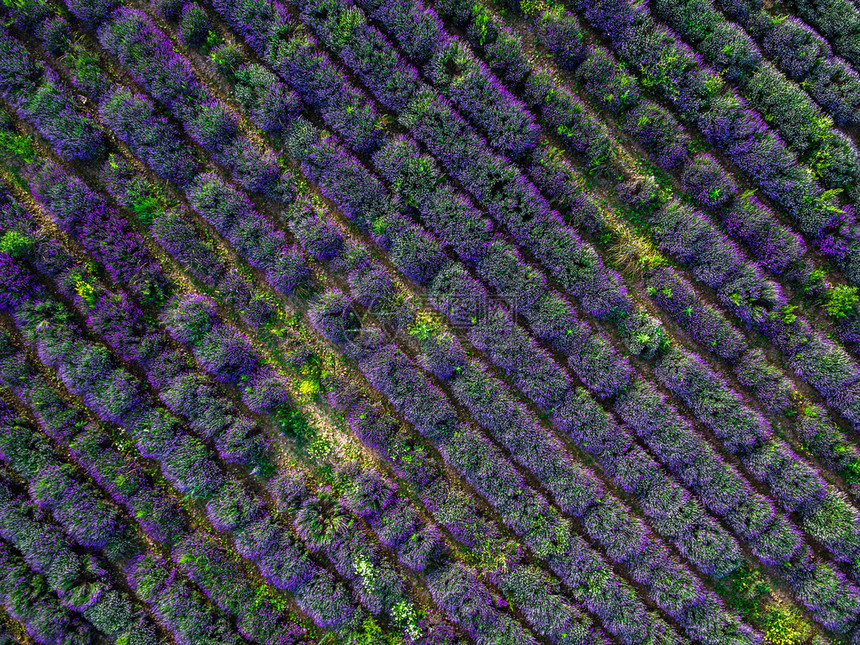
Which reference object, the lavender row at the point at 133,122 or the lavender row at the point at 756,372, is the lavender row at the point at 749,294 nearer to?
the lavender row at the point at 756,372

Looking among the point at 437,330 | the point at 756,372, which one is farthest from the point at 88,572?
the point at 756,372

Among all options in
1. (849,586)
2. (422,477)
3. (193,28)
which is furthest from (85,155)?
(849,586)

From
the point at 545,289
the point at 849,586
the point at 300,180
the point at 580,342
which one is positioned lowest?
the point at 849,586

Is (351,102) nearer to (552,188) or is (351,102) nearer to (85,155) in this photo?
(552,188)

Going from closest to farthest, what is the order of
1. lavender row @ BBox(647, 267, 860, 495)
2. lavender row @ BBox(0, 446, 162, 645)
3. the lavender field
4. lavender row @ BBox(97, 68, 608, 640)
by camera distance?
lavender row @ BBox(0, 446, 162, 645), the lavender field, lavender row @ BBox(647, 267, 860, 495), lavender row @ BBox(97, 68, 608, 640)

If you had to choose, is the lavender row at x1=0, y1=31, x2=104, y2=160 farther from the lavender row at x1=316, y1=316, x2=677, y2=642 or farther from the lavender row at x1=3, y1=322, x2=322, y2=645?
the lavender row at x1=316, y1=316, x2=677, y2=642

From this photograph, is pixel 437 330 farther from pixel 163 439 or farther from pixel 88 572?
pixel 88 572

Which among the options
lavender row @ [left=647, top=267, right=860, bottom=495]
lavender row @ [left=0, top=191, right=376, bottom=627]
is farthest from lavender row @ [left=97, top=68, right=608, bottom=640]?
lavender row @ [left=647, top=267, right=860, bottom=495]

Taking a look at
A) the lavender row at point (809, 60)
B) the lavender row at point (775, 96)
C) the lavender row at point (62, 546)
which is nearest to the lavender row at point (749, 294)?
the lavender row at point (775, 96)
